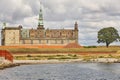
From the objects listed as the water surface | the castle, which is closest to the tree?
the castle

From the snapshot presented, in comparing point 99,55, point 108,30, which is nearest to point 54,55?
point 99,55

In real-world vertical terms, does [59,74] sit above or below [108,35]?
below

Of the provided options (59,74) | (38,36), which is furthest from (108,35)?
(59,74)

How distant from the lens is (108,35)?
533ft

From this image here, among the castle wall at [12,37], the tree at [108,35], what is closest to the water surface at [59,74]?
the tree at [108,35]

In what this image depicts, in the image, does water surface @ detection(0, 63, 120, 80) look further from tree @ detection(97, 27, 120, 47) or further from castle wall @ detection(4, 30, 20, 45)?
castle wall @ detection(4, 30, 20, 45)

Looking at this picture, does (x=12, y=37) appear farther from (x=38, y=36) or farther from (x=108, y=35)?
(x=108, y=35)

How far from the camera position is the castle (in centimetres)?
17775

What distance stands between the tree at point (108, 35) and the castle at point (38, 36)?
672 inches

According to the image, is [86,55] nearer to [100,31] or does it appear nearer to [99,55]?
[99,55]

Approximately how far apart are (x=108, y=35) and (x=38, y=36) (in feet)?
109

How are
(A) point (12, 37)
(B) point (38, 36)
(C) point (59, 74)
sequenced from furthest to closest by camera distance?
1. (B) point (38, 36)
2. (A) point (12, 37)
3. (C) point (59, 74)

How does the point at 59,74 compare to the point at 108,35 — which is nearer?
the point at 59,74

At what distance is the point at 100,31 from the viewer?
545 ft
